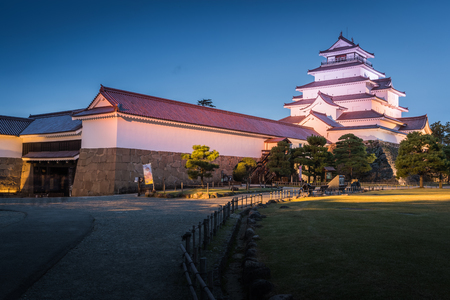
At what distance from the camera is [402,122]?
2226 inches

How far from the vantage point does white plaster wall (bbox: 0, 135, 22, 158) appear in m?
33.4

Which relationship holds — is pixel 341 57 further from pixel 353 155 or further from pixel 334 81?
pixel 353 155

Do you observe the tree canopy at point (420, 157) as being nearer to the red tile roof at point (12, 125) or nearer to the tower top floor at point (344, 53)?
the tower top floor at point (344, 53)

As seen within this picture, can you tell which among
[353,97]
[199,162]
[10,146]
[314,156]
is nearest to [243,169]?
[314,156]

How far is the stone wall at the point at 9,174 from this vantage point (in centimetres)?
3275

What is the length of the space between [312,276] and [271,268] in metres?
0.91

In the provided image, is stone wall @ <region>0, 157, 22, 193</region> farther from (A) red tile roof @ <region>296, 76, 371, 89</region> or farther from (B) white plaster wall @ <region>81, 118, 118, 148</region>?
(A) red tile roof @ <region>296, 76, 371, 89</region>

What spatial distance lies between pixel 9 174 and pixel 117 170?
497 inches

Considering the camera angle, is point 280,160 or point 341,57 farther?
point 341,57

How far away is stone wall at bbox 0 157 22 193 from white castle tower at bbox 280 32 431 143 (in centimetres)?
3780

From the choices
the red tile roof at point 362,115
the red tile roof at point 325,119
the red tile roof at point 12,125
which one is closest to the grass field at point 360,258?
the red tile roof at point 12,125

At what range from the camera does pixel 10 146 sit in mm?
33938

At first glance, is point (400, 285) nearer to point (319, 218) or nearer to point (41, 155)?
point (319, 218)

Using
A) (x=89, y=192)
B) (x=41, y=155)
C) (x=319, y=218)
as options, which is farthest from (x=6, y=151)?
(x=319, y=218)
